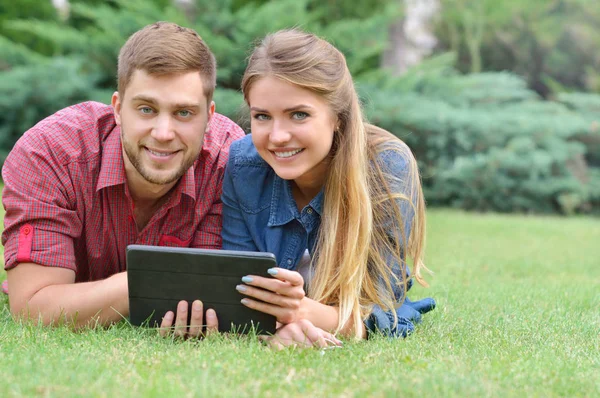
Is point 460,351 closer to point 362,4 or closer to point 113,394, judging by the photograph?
point 113,394

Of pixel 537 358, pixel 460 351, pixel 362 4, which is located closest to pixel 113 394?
pixel 460 351

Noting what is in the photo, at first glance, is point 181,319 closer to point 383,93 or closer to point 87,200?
point 87,200

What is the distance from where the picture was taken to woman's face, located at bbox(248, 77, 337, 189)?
3307mm

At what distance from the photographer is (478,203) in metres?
11.0

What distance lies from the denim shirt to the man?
156mm

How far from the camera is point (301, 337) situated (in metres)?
3.12

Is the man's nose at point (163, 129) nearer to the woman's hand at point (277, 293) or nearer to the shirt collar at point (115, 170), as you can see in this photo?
the shirt collar at point (115, 170)

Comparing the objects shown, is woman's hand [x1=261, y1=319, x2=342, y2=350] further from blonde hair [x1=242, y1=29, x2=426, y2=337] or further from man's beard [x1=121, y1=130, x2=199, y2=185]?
man's beard [x1=121, y1=130, x2=199, y2=185]

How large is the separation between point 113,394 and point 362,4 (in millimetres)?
10619

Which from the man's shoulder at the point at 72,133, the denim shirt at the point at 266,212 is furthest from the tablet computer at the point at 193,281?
the man's shoulder at the point at 72,133

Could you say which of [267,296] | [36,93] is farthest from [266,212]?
[36,93]

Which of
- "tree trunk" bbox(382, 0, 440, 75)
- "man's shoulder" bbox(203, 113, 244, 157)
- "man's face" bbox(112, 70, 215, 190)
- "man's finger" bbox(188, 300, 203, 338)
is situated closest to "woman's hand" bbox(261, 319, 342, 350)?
"man's finger" bbox(188, 300, 203, 338)

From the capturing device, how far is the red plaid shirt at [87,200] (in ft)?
11.3

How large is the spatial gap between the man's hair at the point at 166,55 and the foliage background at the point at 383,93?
514cm
